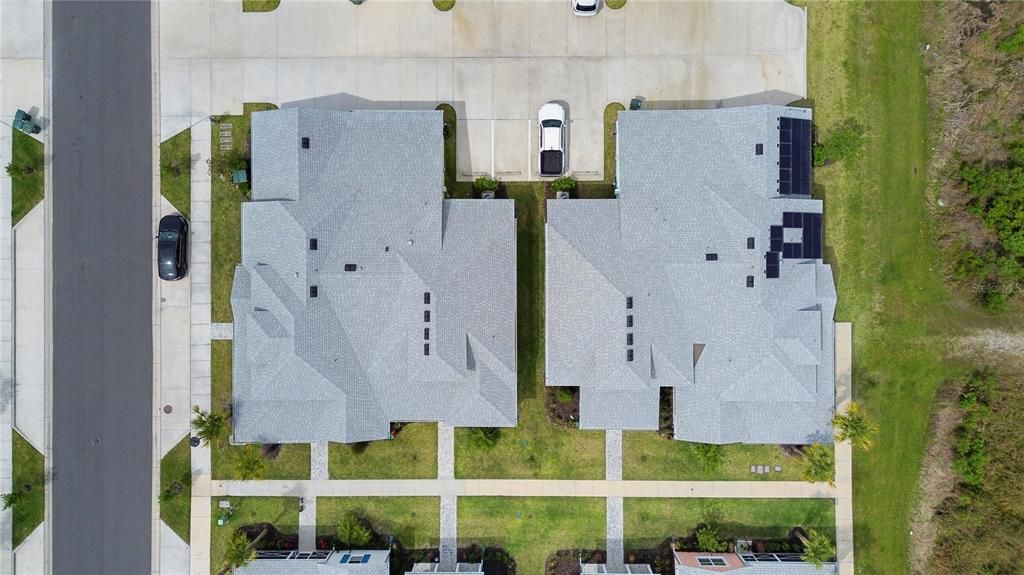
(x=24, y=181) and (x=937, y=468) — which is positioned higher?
(x=24, y=181)

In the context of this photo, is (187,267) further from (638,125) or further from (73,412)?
(638,125)

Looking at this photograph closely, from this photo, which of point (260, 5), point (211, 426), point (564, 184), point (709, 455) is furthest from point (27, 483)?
point (709, 455)

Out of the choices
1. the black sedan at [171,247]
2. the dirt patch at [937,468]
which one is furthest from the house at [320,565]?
the dirt patch at [937,468]

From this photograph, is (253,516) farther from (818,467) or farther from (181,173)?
(818,467)

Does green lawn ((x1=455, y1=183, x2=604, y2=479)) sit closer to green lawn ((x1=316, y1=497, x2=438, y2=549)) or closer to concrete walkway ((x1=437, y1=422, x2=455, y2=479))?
concrete walkway ((x1=437, y1=422, x2=455, y2=479))

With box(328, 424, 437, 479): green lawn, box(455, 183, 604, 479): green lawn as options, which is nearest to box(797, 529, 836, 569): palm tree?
box(455, 183, 604, 479): green lawn

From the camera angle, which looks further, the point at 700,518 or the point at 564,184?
the point at 700,518

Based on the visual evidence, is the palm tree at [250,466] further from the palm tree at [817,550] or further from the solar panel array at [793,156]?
the solar panel array at [793,156]

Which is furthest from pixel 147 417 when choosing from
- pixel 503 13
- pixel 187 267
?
pixel 503 13
